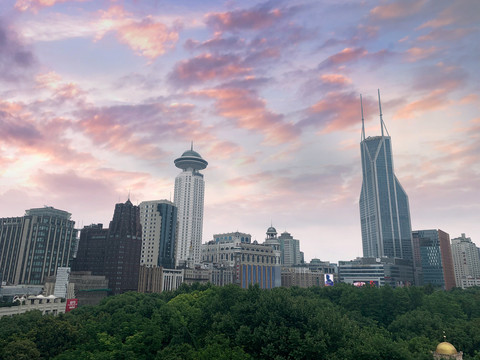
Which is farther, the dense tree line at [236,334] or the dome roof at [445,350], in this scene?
the dome roof at [445,350]

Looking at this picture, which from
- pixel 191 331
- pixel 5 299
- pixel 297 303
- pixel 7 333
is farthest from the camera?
pixel 5 299

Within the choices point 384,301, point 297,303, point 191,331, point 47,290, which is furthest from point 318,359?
point 47,290

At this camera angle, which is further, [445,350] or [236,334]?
[445,350]

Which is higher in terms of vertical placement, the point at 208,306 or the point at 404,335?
the point at 208,306

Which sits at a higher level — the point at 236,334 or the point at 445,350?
the point at 236,334

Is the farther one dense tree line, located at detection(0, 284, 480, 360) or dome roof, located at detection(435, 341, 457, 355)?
dome roof, located at detection(435, 341, 457, 355)

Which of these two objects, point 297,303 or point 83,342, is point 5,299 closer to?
point 83,342

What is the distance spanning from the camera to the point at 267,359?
48.1 metres

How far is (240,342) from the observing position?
51.2 m

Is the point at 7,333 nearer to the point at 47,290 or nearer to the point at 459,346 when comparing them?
the point at 459,346

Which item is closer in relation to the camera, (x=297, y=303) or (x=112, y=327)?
(x=297, y=303)

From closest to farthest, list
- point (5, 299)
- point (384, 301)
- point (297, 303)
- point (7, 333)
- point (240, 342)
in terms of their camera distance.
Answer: point (240, 342) → point (297, 303) → point (7, 333) → point (384, 301) → point (5, 299)

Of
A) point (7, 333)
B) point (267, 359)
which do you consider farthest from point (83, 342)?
point (267, 359)

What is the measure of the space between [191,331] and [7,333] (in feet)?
109
